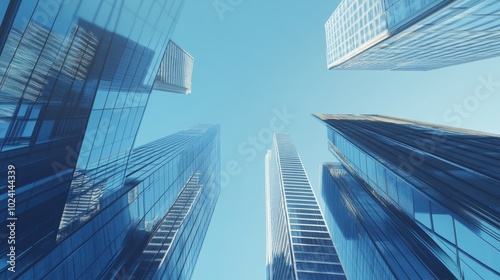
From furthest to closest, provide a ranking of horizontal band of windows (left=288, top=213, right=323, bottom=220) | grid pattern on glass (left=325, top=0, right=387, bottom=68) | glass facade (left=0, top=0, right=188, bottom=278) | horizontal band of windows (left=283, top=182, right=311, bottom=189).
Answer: horizontal band of windows (left=283, top=182, right=311, bottom=189) < horizontal band of windows (left=288, top=213, right=323, bottom=220) < grid pattern on glass (left=325, top=0, right=387, bottom=68) < glass facade (left=0, top=0, right=188, bottom=278)

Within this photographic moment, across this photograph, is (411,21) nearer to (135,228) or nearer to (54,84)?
(54,84)

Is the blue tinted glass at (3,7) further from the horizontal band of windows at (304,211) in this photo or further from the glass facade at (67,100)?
the horizontal band of windows at (304,211)

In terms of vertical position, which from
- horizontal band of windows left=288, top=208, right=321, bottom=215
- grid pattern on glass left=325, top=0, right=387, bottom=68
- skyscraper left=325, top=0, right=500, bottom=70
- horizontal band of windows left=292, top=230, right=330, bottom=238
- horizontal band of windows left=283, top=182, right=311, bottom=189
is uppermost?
grid pattern on glass left=325, top=0, right=387, bottom=68

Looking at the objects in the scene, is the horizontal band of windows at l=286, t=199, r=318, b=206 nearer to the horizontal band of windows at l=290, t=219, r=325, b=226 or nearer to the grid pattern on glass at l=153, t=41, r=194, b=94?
the horizontal band of windows at l=290, t=219, r=325, b=226

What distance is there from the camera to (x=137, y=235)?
29812 millimetres

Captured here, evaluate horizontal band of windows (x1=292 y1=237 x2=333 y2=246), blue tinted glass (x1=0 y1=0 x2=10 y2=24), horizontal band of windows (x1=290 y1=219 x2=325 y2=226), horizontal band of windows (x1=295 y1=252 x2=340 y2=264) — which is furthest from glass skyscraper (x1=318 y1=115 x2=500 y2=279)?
horizontal band of windows (x1=290 y1=219 x2=325 y2=226)

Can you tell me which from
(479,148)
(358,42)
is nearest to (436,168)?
(479,148)

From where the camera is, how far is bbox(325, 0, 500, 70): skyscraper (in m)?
25.2

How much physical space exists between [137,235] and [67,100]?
17.8 meters

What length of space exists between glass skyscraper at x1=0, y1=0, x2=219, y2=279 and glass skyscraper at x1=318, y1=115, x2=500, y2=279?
878 inches

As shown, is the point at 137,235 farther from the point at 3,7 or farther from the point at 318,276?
the point at 318,276

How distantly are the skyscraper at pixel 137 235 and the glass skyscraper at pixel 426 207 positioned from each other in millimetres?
Result: 22547

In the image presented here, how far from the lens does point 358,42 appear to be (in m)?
57.3

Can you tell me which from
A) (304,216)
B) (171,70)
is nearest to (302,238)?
(304,216)
